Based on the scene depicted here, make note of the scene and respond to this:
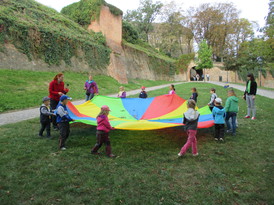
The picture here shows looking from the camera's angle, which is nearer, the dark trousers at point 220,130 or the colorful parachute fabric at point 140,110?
the dark trousers at point 220,130

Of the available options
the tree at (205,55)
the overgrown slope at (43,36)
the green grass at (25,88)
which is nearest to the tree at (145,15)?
the tree at (205,55)

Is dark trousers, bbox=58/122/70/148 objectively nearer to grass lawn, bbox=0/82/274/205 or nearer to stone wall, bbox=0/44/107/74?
grass lawn, bbox=0/82/274/205

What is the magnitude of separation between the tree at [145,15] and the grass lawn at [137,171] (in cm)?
5230

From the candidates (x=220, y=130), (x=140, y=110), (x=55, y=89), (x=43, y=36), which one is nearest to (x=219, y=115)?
(x=220, y=130)

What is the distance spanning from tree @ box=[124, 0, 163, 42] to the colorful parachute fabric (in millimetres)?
49662

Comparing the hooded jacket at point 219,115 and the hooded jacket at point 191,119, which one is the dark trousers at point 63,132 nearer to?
the hooded jacket at point 191,119

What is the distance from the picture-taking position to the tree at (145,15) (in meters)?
55.1

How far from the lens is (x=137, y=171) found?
384 centimetres

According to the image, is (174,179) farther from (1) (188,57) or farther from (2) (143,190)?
(1) (188,57)

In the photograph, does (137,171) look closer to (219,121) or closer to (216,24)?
(219,121)

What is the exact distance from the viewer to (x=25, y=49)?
15.7 meters

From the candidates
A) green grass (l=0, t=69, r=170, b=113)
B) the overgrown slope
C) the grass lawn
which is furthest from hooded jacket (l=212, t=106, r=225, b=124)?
the overgrown slope

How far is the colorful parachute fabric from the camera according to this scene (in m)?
5.96

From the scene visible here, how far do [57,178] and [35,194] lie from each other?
492 millimetres
